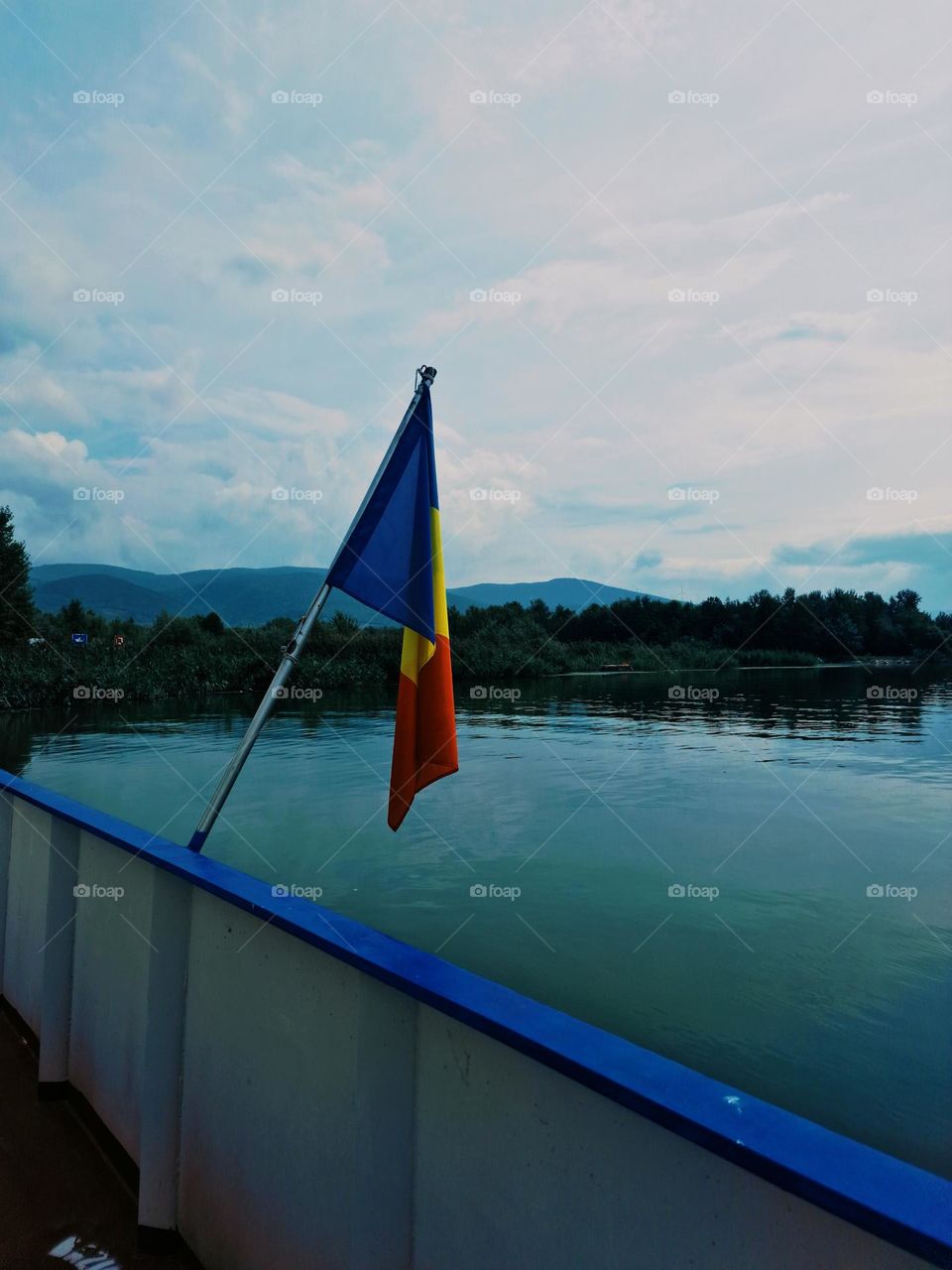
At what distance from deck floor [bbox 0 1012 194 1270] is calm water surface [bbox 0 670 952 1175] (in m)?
4.25

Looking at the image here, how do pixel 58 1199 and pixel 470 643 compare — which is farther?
pixel 470 643

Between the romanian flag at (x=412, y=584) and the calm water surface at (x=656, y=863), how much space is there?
405 centimetres

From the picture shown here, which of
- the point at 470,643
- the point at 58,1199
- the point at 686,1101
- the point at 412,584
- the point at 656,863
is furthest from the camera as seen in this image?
the point at 470,643

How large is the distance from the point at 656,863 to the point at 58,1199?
359 inches

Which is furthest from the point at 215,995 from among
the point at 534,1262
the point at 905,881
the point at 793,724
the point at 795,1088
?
the point at 793,724

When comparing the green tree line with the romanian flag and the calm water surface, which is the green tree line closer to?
the calm water surface

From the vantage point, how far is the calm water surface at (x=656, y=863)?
6.12 metres

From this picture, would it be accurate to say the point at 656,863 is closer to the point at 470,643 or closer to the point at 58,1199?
the point at 58,1199

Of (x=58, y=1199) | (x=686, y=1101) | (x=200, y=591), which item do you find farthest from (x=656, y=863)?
(x=200, y=591)

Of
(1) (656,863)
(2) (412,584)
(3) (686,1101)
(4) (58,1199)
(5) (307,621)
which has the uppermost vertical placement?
(2) (412,584)

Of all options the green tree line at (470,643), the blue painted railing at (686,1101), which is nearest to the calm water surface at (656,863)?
the green tree line at (470,643)

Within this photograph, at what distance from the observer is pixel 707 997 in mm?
6723

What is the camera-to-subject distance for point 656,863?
34.4 feet

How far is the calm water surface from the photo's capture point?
6.12 m
